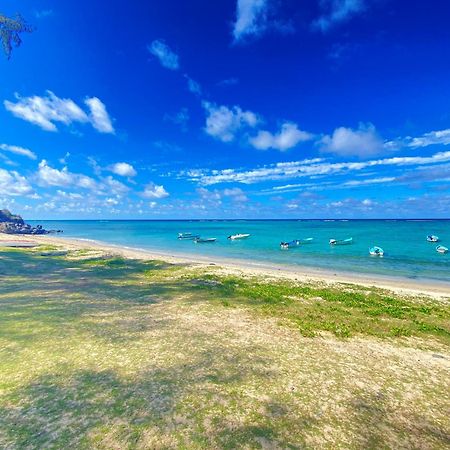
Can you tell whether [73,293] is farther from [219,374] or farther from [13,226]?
[13,226]

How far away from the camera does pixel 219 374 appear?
31.0 feet

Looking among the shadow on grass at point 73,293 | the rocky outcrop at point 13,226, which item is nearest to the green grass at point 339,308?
the shadow on grass at point 73,293

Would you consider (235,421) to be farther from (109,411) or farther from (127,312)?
(127,312)

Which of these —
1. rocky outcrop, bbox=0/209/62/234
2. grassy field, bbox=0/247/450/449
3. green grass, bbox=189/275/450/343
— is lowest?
grassy field, bbox=0/247/450/449

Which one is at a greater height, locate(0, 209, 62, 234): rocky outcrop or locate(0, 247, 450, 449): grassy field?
locate(0, 209, 62, 234): rocky outcrop

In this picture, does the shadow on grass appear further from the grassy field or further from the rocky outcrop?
the rocky outcrop

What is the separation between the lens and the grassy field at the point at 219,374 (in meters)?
6.86

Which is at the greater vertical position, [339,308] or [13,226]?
[13,226]

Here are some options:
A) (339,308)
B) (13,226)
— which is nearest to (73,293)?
(339,308)

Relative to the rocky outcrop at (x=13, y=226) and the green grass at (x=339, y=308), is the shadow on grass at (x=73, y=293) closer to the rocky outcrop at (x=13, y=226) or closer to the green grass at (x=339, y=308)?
the green grass at (x=339, y=308)

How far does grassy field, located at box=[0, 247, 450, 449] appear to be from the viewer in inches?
270

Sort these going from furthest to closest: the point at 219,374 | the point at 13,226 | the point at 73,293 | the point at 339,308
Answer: the point at 13,226, the point at 73,293, the point at 339,308, the point at 219,374

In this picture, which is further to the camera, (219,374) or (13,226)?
(13,226)

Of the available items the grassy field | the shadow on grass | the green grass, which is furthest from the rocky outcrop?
the green grass
